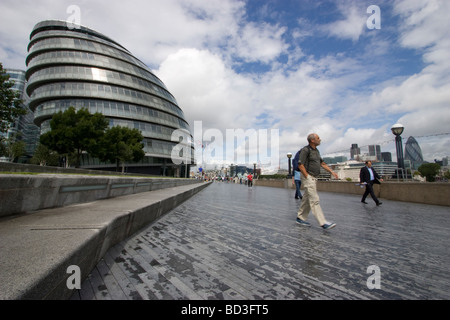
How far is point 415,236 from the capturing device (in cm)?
393

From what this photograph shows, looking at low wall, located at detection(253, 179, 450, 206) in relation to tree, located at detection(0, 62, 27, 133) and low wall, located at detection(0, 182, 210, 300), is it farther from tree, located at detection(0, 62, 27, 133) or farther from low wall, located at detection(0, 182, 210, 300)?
tree, located at detection(0, 62, 27, 133)

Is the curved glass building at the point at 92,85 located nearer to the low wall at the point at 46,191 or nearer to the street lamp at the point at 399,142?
the street lamp at the point at 399,142

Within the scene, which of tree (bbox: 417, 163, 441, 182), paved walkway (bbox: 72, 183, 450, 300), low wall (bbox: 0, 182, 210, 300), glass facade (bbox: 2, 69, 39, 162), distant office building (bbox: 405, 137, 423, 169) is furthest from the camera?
tree (bbox: 417, 163, 441, 182)

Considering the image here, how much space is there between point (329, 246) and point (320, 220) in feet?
3.90

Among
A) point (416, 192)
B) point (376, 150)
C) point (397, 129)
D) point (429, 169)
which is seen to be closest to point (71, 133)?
point (397, 129)

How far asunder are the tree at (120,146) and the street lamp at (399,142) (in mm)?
34125

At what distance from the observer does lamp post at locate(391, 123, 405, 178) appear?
1393 cm

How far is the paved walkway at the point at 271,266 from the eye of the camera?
1893 millimetres

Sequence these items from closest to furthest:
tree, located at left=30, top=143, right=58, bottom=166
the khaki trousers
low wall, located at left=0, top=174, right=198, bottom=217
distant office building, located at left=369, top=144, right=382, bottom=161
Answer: low wall, located at left=0, top=174, right=198, bottom=217, the khaki trousers, distant office building, located at left=369, top=144, right=382, bottom=161, tree, located at left=30, top=143, right=58, bottom=166

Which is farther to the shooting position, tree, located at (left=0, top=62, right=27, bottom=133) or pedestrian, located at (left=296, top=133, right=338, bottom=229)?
tree, located at (left=0, top=62, right=27, bottom=133)

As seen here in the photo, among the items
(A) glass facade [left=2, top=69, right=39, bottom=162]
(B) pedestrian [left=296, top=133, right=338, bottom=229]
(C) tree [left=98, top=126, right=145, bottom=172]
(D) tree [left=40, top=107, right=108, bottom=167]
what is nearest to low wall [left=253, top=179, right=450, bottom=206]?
(B) pedestrian [left=296, top=133, right=338, bottom=229]

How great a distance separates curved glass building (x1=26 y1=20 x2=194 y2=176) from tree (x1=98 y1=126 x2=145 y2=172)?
7.90 meters
